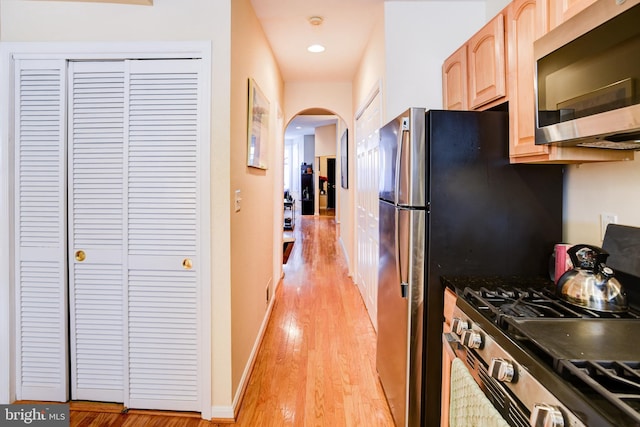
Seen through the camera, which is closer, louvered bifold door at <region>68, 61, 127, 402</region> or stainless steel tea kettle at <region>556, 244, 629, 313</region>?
stainless steel tea kettle at <region>556, 244, 629, 313</region>

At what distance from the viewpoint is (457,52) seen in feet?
7.48

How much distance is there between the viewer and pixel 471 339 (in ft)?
3.79

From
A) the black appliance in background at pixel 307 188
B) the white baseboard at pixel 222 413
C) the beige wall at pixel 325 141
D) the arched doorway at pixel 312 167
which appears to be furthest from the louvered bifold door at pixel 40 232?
the black appliance in background at pixel 307 188

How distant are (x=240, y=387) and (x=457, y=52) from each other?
8.40 ft

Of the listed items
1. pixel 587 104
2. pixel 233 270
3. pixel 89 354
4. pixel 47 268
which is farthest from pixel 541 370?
pixel 47 268

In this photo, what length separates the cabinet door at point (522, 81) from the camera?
146 cm

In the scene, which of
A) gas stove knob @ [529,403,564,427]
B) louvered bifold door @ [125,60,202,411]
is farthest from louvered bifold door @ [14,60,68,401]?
gas stove knob @ [529,403,564,427]

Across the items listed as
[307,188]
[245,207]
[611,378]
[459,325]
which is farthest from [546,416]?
[307,188]

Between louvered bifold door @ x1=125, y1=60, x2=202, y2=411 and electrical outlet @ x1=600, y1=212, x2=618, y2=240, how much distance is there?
77.8 inches

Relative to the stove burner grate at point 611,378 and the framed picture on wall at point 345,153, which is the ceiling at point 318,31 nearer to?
the framed picture on wall at point 345,153

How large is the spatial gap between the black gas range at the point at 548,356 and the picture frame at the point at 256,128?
166 centimetres

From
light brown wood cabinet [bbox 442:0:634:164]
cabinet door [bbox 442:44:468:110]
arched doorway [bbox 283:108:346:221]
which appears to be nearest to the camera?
light brown wood cabinet [bbox 442:0:634:164]

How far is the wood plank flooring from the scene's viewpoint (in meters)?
1.95

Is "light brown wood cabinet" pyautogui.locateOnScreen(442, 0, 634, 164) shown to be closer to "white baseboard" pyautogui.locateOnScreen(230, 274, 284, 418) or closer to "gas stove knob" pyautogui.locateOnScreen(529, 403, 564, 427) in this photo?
"gas stove knob" pyautogui.locateOnScreen(529, 403, 564, 427)
